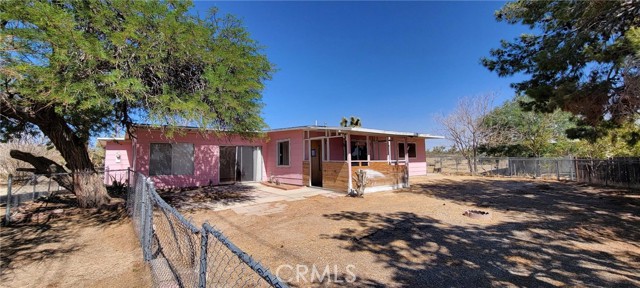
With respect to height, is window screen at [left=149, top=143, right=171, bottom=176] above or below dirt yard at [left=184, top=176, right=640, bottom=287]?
above

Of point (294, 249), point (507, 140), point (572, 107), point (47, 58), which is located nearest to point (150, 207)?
point (294, 249)

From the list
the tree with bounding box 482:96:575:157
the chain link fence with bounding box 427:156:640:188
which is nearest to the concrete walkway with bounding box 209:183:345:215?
the chain link fence with bounding box 427:156:640:188

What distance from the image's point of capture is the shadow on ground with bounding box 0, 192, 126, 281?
14.6ft

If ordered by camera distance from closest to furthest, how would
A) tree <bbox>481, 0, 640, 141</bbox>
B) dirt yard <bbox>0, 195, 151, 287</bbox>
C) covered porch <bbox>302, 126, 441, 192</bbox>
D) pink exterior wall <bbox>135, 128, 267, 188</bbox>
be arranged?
dirt yard <bbox>0, 195, 151, 287</bbox> < tree <bbox>481, 0, 640, 141</bbox> < covered porch <bbox>302, 126, 441, 192</bbox> < pink exterior wall <bbox>135, 128, 267, 188</bbox>

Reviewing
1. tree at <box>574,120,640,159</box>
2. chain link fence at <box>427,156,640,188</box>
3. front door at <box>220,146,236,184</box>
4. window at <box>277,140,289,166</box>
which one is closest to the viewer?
tree at <box>574,120,640,159</box>

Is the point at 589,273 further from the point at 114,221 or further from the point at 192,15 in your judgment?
the point at 114,221

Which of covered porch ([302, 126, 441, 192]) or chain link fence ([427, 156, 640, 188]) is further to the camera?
chain link fence ([427, 156, 640, 188])

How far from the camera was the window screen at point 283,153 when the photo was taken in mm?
13023

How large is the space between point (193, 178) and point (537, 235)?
1197 cm

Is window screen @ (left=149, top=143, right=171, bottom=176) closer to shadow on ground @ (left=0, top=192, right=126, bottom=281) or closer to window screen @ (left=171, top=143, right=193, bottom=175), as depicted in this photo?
window screen @ (left=171, top=143, right=193, bottom=175)

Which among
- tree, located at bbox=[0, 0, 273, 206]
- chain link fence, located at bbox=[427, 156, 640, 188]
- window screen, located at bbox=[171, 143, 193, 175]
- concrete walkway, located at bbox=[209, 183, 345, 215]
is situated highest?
tree, located at bbox=[0, 0, 273, 206]

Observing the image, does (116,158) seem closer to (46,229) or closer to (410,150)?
(46,229)

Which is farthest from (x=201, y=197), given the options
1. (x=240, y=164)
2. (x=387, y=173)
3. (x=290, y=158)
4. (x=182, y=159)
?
(x=387, y=173)

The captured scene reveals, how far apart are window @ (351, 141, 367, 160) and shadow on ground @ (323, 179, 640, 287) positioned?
6827 mm
